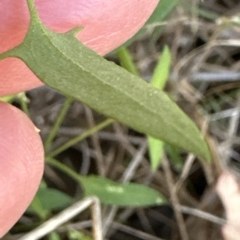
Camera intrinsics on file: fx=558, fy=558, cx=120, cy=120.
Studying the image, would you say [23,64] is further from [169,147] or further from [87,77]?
[169,147]

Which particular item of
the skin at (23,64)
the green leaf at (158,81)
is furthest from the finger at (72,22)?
the green leaf at (158,81)

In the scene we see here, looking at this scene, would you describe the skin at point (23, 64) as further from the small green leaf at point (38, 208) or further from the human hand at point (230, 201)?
the human hand at point (230, 201)

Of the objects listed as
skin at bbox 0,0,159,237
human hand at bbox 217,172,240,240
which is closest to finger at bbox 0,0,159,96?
skin at bbox 0,0,159,237

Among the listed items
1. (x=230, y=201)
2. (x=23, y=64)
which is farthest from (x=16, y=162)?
(x=230, y=201)

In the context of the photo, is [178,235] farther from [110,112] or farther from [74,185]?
[110,112]

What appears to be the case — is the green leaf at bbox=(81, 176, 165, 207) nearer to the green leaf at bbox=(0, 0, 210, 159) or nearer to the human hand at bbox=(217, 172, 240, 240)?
the human hand at bbox=(217, 172, 240, 240)

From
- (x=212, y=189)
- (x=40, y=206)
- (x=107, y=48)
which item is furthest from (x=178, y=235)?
(x=107, y=48)
